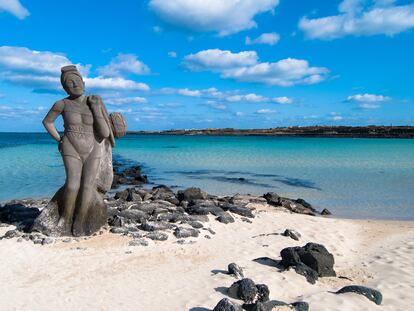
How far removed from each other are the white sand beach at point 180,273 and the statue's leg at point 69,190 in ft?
2.03

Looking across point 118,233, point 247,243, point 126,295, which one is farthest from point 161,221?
point 126,295

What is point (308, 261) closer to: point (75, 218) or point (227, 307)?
point (227, 307)

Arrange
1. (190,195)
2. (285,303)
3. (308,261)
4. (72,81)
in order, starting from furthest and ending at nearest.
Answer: (190,195)
(72,81)
(308,261)
(285,303)

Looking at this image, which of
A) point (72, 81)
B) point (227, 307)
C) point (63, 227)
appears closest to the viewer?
point (227, 307)

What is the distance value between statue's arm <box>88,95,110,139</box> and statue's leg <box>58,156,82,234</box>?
86cm

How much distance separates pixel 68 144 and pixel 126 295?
4.29m

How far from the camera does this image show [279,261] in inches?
318

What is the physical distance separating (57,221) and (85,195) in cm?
90

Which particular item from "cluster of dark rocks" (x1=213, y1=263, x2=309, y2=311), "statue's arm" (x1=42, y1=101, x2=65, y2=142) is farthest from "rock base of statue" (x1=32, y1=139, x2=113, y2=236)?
"cluster of dark rocks" (x1=213, y1=263, x2=309, y2=311)

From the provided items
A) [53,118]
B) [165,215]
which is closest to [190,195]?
[165,215]

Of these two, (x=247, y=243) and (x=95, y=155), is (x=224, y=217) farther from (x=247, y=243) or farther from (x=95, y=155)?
(x=95, y=155)

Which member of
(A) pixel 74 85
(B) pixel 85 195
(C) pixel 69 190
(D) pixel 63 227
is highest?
(A) pixel 74 85

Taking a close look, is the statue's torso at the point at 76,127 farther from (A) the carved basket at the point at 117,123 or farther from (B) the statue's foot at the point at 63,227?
(B) the statue's foot at the point at 63,227

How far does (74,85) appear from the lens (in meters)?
9.02
